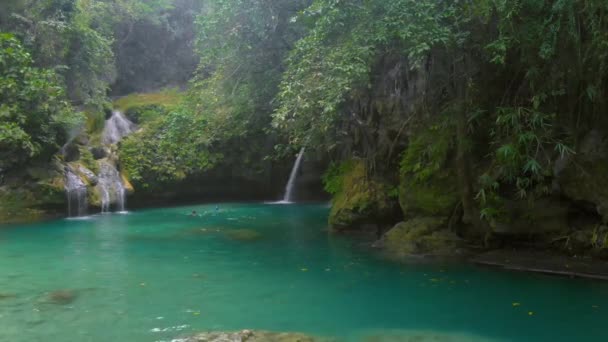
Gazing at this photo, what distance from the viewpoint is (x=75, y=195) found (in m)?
18.8

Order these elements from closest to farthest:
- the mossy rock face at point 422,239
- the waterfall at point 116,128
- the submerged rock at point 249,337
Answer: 1. the submerged rock at point 249,337
2. the mossy rock face at point 422,239
3. the waterfall at point 116,128

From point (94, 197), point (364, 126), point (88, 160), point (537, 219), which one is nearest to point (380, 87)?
point (364, 126)

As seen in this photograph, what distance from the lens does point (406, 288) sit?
872 centimetres

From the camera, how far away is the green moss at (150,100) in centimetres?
2597

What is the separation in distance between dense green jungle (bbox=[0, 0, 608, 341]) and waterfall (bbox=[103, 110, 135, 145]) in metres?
0.08

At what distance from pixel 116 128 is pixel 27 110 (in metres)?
6.60

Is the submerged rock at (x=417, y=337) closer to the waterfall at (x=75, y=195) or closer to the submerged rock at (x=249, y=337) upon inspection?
the submerged rock at (x=249, y=337)

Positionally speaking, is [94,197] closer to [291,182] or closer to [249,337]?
[291,182]

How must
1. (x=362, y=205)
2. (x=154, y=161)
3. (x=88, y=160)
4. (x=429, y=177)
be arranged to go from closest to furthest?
1. (x=429, y=177)
2. (x=362, y=205)
3. (x=88, y=160)
4. (x=154, y=161)

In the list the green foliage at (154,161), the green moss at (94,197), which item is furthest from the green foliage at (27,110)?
the green foliage at (154,161)

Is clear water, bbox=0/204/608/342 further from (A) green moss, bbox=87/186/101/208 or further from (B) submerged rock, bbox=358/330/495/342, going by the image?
(A) green moss, bbox=87/186/101/208

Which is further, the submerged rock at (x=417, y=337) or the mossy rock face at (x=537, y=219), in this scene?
the mossy rock face at (x=537, y=219)

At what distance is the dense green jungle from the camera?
360 inches

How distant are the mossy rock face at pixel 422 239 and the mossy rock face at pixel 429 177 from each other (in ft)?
0.81
